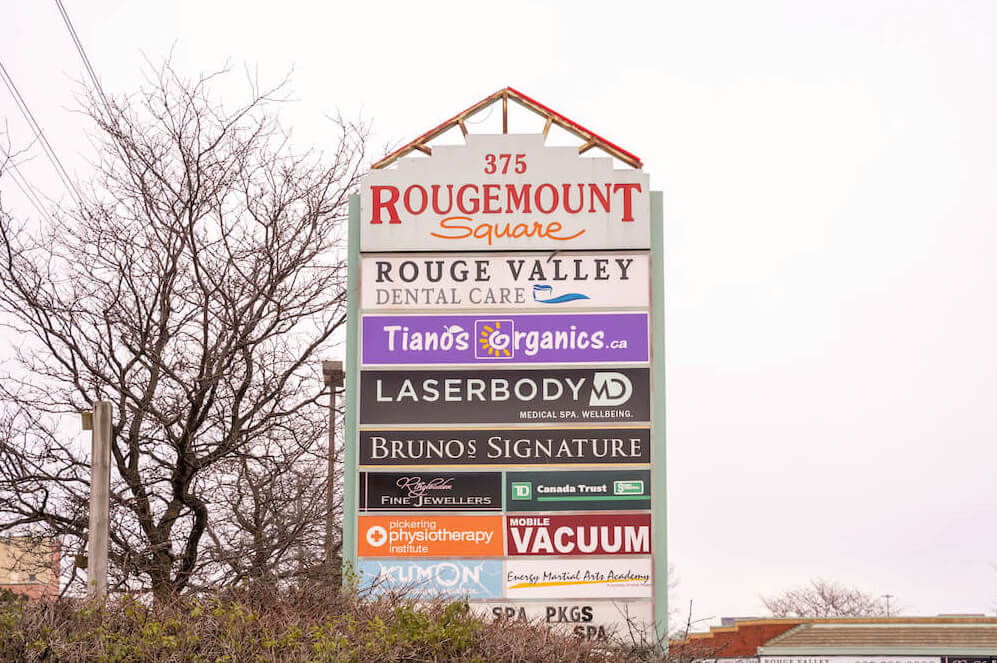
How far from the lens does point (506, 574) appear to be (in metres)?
13.8

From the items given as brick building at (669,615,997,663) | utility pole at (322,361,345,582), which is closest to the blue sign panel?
utility pole at (322,361,345,582)

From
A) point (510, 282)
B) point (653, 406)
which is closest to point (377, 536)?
point (510, 282)

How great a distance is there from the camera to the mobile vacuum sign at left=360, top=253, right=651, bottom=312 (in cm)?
1438

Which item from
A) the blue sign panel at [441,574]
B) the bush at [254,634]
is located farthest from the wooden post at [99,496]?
the bush at [254,634]

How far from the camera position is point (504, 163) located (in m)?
14.9

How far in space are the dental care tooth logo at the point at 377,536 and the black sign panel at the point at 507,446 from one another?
2.40 feet

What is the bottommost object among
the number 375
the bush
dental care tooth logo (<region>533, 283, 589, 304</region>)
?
the bush

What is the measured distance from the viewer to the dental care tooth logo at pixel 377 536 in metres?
13.9

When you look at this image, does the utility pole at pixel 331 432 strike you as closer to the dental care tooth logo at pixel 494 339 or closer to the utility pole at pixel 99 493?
the utility pole at pixel 99 493

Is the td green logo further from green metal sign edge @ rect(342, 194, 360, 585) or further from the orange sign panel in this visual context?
green metal sign edge @ rect(342, 194, 360, 585)

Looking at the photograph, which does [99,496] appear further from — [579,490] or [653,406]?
[653,406]

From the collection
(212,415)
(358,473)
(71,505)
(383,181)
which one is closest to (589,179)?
(383,181)

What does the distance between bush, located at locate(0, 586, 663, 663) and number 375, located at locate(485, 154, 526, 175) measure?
6.19 metres

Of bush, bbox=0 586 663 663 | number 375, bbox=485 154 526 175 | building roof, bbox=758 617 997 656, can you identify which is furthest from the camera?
building roof, bbox=758 617 997 656
